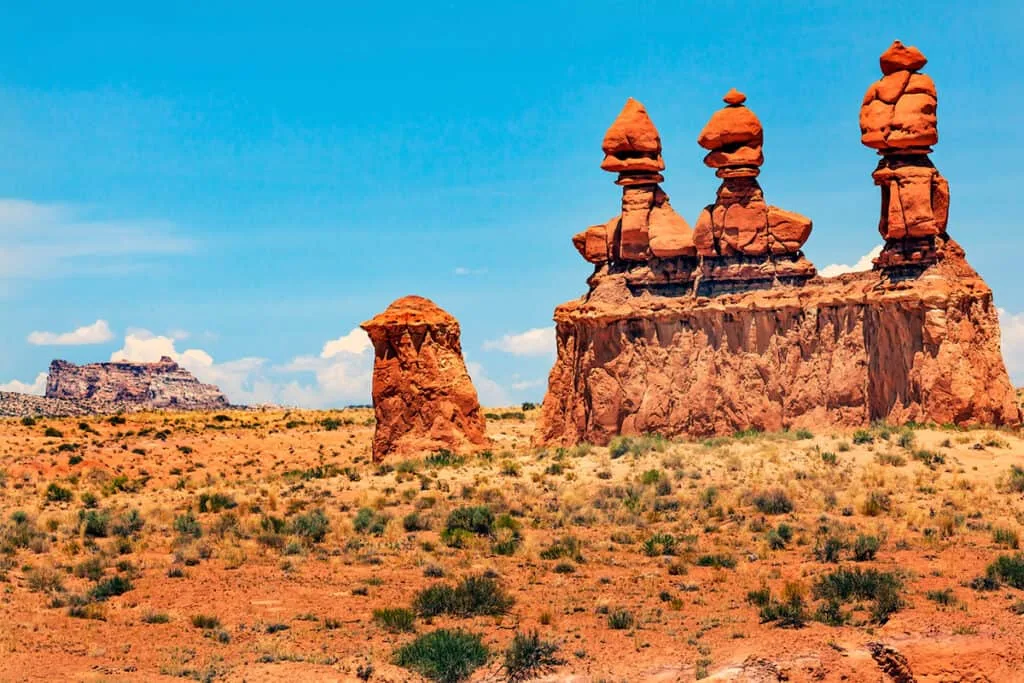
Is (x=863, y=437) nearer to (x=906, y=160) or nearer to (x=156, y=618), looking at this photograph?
(x=906, y=160)

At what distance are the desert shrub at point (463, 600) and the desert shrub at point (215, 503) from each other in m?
12.7

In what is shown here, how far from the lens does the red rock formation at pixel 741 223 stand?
157 feet

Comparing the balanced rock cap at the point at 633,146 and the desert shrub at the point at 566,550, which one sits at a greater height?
the balanced rock cap at the point at 633,146

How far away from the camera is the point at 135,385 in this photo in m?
124

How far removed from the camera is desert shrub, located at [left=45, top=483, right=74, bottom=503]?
42.8 meters

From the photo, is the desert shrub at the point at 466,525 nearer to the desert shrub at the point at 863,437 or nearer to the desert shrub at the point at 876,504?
the desert shrub at the point at 876,504

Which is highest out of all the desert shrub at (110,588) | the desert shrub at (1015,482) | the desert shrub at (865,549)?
the desert shrub at (1015,482)

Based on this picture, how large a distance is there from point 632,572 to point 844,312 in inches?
765

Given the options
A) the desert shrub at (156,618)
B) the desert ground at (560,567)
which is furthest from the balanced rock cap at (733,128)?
the desert shrub at (156,618)

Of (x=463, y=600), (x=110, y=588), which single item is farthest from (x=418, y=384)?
(x=463, y=600)

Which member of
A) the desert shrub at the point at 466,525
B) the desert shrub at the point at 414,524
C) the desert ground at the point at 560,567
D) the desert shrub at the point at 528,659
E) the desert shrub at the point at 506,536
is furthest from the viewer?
the desert shrub at the point at 414,524

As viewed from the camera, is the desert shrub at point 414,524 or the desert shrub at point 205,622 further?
the desert shrub at point 414,524

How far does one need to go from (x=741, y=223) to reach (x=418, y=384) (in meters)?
12.1

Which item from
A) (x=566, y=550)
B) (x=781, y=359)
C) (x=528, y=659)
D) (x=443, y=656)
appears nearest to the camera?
(x=528, y=659)
